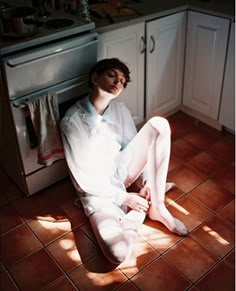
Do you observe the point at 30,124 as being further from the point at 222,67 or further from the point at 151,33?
the point at 222,67

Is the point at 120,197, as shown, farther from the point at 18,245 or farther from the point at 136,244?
the point at 18,245

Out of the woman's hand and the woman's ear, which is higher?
the woman's ear

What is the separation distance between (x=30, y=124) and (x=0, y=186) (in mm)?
556

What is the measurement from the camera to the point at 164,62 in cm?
231

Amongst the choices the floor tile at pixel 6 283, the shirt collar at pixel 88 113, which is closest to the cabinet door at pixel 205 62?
the shirt collar at pixel 88 113

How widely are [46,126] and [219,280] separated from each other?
3.47 ft

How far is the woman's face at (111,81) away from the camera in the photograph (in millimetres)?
1657

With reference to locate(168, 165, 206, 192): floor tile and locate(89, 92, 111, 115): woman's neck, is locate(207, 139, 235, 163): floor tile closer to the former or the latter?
locate(168, 165, 206, 192): floor tile

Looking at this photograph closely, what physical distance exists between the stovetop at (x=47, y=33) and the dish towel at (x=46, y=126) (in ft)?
0.80

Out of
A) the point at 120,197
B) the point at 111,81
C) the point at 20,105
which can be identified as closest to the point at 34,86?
the point at 20,105

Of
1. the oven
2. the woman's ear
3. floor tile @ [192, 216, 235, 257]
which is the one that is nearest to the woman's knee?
the woman's ear

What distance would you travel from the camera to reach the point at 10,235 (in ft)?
5.93

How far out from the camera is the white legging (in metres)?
1.61

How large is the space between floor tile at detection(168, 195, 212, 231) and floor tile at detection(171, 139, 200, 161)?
398 mm
